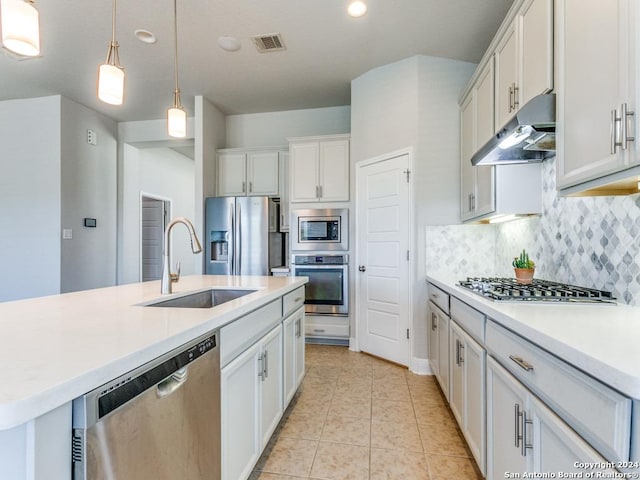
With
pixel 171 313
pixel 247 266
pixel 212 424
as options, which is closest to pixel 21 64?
pixel 247 266

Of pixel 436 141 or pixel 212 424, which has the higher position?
pixel 436 141

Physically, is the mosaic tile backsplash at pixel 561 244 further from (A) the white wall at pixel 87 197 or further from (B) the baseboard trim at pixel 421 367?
(A) the white wall at pixel 87 197

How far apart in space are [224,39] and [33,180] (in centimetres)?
313

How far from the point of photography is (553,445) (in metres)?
0.98

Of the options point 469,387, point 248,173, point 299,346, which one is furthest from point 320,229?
point 469,387

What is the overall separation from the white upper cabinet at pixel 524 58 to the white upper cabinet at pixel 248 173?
2.79m

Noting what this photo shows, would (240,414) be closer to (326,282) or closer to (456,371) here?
(456,371)

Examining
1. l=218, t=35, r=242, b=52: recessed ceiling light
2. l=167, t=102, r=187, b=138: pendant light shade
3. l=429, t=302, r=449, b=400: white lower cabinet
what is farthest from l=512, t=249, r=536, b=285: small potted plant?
l=218, t=35, r=242, b=52: recessed ceiling light

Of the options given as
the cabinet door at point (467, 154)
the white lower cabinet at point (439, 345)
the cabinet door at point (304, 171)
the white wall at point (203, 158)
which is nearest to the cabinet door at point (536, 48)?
the cabinet door at point (467, 154)

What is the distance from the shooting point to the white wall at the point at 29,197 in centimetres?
406

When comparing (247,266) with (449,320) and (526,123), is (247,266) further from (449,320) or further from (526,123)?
(526,123)

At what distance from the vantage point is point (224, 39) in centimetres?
294

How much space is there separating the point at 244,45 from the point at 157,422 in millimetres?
3142

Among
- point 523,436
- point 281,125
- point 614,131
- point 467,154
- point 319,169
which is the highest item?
point 281,125
